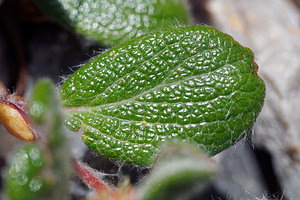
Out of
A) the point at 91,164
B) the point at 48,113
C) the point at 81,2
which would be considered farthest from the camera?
the point at 81,2

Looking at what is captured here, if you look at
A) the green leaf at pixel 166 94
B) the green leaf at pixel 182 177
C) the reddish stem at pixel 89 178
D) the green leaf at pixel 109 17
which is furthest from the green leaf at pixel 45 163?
the green leaf at pixel 109 17

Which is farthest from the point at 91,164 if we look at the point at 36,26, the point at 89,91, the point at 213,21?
the point at 213,21

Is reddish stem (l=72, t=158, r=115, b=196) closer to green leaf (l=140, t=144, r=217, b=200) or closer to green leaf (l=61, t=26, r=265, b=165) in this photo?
green leaf (l=61, t=26, r=265, b=165)

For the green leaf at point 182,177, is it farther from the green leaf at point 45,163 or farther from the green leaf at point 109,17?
the green leaf at point 109,17

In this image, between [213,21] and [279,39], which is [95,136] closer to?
[213,21]

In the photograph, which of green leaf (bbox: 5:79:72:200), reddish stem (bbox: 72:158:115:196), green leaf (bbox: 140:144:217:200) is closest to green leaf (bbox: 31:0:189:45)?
reddish stem (bbox: 72:158:115:196)

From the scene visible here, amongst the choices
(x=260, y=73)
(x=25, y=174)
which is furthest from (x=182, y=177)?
(x=260, y=73)
